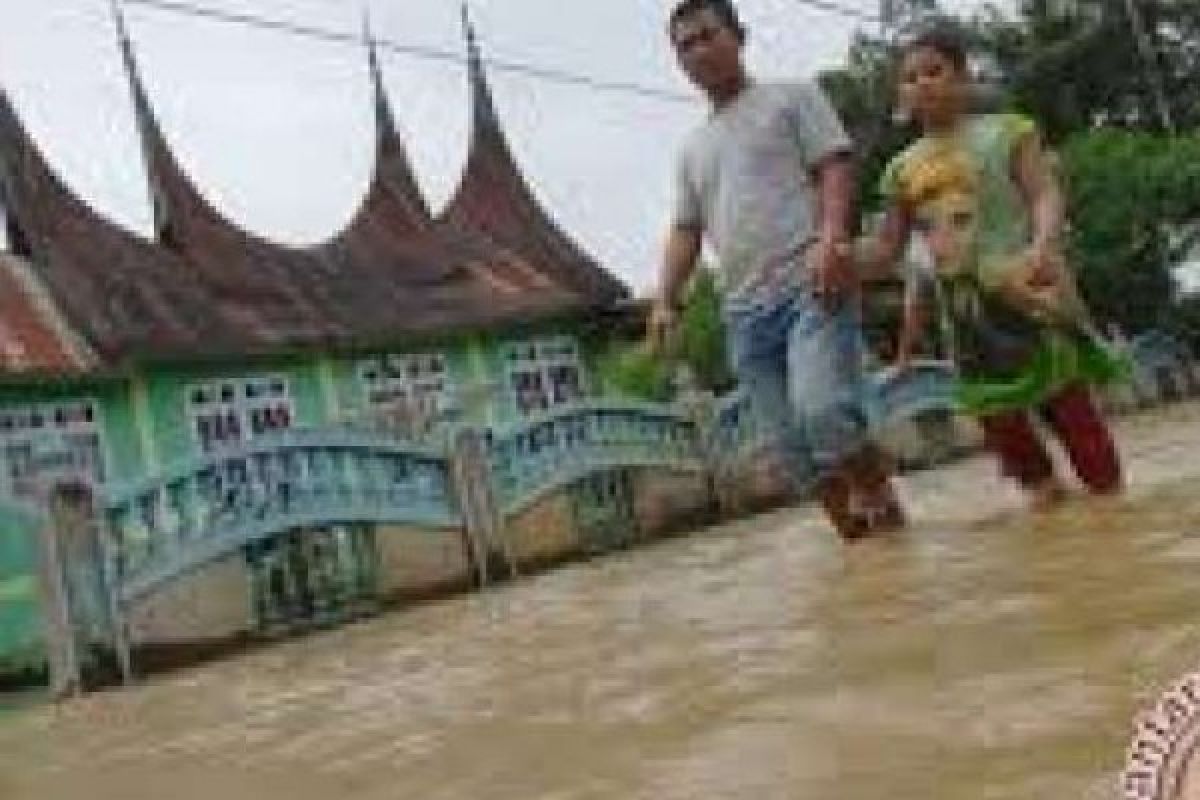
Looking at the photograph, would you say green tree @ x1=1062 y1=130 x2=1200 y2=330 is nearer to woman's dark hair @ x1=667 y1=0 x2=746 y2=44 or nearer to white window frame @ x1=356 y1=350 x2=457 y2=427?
white window frame @ x1=356 y1=350 x2=457 y2=427

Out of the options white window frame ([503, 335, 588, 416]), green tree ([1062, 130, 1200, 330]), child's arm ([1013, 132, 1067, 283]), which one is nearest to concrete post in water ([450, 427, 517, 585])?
child's arm ([1013, 132, 1067, 283])

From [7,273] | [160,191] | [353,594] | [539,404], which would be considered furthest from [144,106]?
[353,594]

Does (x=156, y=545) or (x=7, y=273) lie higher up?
(x=7, y=273)

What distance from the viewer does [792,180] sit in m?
6.76

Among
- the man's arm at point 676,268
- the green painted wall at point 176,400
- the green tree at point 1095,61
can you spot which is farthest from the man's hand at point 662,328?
the green tree at point 1095,61

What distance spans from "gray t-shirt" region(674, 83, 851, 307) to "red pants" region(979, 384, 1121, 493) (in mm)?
720

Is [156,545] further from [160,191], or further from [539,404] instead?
[539,404]

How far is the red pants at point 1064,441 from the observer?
670cm

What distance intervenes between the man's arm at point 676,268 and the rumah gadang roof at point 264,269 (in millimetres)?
14859

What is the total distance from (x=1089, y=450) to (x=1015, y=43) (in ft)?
103

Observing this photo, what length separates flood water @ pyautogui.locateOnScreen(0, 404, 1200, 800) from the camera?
9.67 feet

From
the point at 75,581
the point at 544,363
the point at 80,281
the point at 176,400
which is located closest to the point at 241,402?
the point at 176,400

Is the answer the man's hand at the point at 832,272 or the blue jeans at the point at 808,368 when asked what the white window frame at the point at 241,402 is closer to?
the blue jeans at the point at 808,368

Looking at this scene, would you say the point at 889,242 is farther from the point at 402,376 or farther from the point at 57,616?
the point at 402,376
